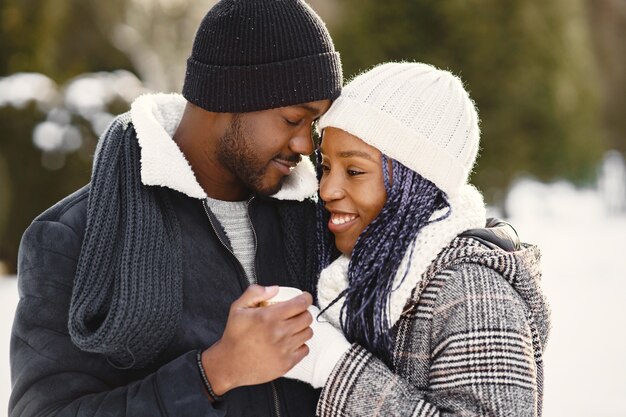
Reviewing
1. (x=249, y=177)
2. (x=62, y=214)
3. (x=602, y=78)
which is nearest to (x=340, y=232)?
(x=249, y=177)

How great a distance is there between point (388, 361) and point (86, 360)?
838mm

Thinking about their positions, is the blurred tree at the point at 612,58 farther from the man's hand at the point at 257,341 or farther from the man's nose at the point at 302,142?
the man's hand at the point at 257,341

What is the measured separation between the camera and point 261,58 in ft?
7.60

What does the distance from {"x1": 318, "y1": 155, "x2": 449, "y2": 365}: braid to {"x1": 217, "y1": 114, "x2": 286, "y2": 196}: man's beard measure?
0.38m

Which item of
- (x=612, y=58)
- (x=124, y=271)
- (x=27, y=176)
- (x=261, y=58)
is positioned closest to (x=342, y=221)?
(x=261, y=58)

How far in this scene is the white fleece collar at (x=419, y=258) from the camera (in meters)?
2.07

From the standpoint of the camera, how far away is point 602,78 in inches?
1244

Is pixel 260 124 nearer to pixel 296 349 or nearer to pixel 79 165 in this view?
pixel 296 349

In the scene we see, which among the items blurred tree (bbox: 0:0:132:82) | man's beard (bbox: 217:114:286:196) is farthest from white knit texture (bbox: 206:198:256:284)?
blurred tree (bbox: 0:0:132:82)

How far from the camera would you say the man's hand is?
1780 mm

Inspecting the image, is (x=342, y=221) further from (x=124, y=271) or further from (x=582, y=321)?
(x=582, y=321)

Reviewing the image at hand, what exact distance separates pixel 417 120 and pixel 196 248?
30.0 inches

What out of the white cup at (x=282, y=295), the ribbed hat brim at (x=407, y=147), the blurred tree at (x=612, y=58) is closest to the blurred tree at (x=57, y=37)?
the ribbed hat brim at (x=407, y=147)

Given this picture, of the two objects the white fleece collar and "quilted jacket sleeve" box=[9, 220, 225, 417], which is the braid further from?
"quilted jacket sleeve" box=[9, 220, 225, 417]
